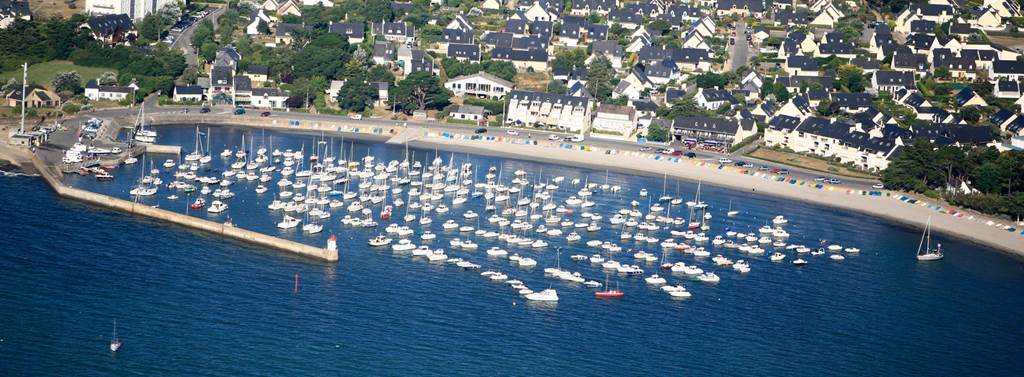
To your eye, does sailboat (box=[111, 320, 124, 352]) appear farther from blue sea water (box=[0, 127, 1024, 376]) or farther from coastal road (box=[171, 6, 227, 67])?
coastal road (box=[171, 6, 227, 67])

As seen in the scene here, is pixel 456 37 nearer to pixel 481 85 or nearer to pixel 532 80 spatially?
pixel 532 80

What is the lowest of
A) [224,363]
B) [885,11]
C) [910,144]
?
[224,363]

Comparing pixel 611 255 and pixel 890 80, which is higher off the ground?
pixel 890 80

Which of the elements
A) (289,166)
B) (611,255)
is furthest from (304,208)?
(611,255)

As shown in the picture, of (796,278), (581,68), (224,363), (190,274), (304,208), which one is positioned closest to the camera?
(224,363)

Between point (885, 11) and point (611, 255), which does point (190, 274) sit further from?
point (885, 11)

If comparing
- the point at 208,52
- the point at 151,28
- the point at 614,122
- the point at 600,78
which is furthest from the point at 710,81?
the point at 151,28

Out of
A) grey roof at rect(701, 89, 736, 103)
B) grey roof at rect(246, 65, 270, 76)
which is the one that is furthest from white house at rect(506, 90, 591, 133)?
grey roof at rect(246, 65, 270, 76)

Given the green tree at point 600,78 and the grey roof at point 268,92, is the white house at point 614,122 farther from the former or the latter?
the grey roof at point 268,92
